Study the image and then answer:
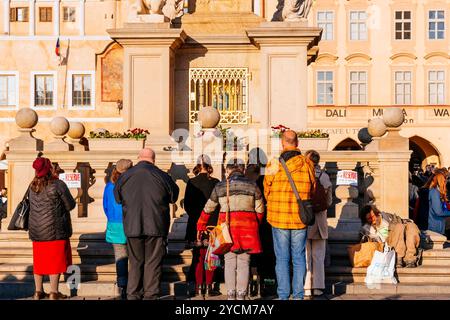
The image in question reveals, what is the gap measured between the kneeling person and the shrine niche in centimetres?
3604

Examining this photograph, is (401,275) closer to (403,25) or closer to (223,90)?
(223,90)

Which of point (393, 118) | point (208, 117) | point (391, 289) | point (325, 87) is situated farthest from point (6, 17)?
point (391, 289)

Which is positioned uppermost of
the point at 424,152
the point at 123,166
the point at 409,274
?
the point at 424,152

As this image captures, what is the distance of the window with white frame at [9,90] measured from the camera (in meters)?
46.9

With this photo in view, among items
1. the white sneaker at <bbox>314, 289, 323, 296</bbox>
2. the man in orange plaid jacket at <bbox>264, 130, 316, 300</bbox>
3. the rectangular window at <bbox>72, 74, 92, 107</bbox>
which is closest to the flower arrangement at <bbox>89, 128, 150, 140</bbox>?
the white sneaker at <bbox>314, 289, 323, 296</bbox>

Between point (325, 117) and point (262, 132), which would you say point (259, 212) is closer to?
point (262, 132)

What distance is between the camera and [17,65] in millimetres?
46969

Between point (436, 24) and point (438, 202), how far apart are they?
34326mm

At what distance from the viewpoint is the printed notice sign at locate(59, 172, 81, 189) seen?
13531 millimetres

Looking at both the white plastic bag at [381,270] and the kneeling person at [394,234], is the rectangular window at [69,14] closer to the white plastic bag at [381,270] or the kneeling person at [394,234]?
the kneeling person at [394,234]

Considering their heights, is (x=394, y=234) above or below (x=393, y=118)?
below

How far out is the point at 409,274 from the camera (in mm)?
11453

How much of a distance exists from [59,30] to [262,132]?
3331 centimetres
